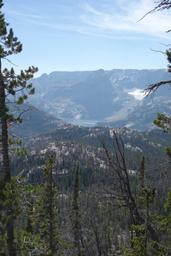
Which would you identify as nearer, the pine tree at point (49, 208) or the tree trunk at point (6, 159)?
the tree trunk at point (6, 159)

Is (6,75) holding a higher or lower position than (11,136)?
higher

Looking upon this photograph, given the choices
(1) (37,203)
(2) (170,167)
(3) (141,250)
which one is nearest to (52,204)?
(1) (37,203)

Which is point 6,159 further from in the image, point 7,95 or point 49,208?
point 49,208

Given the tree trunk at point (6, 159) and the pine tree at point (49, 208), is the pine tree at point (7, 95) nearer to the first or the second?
the tree trunk at point (6, 159)

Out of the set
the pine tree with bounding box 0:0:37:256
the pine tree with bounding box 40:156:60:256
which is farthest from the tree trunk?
the pine tree with bounding box 40:156:60:256

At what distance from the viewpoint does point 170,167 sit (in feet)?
50.7

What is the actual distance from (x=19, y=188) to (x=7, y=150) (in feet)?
7.43

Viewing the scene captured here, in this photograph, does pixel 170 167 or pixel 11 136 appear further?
pixel 11 136

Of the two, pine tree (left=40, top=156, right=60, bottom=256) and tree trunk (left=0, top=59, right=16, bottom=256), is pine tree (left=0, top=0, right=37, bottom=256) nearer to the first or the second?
tree trunk (left=0, top=59, right=16, bottom=256)

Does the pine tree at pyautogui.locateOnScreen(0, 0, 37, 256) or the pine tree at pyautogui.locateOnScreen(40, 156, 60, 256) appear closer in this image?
the pine tree at pyautogui.locateOnScreen(0, 0, 37, 256)

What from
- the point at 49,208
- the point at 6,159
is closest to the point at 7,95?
the point at 6,159

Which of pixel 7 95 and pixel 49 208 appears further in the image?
pixel 49 208

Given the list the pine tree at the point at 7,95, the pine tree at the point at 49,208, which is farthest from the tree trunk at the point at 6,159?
the pine tree at the point at 49,208

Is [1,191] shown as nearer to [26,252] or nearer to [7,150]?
[7,150]
